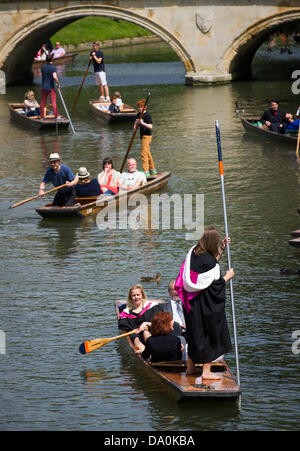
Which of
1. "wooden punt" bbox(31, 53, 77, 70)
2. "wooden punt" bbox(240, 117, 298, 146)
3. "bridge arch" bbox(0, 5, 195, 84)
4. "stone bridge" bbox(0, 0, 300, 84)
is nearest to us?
"wooden punt" bbox(240, 117, 298, 146)

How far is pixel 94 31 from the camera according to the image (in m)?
58.6

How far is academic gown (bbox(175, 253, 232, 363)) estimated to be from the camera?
27.8ft

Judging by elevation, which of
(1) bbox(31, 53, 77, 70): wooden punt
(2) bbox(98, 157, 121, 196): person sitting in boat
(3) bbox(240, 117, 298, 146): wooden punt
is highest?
(1) bbox(31, 53, 77, 70): wooden punt

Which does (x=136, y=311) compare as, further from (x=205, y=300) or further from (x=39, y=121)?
(x=39, y=121)

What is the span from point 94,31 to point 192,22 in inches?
987

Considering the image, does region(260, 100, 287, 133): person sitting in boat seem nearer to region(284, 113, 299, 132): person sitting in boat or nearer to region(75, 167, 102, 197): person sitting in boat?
region(284, 113, 299, 132): person sitting in boat

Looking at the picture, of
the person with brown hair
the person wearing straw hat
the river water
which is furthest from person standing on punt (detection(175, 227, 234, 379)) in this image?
the person with brown hair

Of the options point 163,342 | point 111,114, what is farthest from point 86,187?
point 111,114

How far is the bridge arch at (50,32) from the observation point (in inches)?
1382

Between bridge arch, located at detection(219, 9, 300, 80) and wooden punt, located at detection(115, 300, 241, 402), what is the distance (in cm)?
2607

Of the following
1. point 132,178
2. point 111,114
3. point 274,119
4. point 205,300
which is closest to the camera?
point 205,300

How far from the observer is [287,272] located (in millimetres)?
12750

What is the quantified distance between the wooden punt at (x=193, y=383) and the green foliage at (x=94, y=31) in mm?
47198

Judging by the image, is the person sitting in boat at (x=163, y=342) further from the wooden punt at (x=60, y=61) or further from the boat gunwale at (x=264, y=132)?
the wooden punt at (x=60, y=61)
